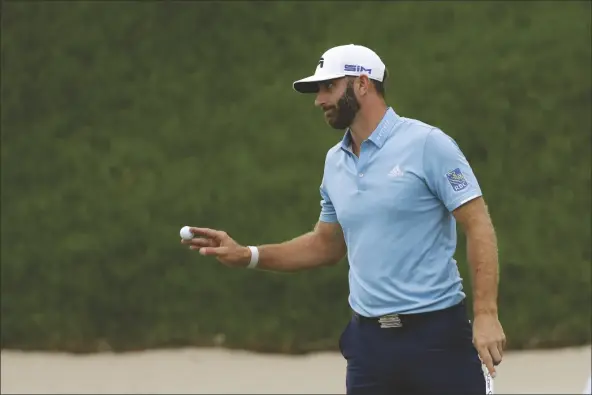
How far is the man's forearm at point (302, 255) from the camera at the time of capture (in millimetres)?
4477

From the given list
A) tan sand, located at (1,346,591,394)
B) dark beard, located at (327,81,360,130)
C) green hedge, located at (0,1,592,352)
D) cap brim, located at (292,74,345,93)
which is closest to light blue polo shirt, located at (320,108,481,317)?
dark beard, located at (327,81,360,130)

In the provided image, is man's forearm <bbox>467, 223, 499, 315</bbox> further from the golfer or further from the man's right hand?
the man's right hand

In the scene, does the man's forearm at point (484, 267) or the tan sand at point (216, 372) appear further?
the tan sand at point (216, 372)

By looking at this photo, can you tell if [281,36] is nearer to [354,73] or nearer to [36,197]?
[36,197]

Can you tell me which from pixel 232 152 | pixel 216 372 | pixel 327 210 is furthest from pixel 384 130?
pixel 232 152

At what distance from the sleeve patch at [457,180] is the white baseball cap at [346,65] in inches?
19.7

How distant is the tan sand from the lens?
8312 mm

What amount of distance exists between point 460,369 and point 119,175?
6797 millimetres

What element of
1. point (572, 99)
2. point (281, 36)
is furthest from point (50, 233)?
point (572, 99)

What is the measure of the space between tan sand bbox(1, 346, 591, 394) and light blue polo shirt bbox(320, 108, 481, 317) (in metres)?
4.26

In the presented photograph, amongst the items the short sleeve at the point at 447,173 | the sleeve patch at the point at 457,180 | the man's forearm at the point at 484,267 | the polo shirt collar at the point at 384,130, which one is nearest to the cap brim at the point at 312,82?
the polo shirt collar at the point at 384,130

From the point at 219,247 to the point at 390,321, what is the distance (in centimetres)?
69

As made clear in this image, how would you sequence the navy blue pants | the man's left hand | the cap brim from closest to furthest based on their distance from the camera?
the man's left hand, the navy blue pants, the cap brim

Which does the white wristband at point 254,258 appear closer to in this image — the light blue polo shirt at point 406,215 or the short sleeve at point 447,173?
the light blue polo shirt at point 406,215
